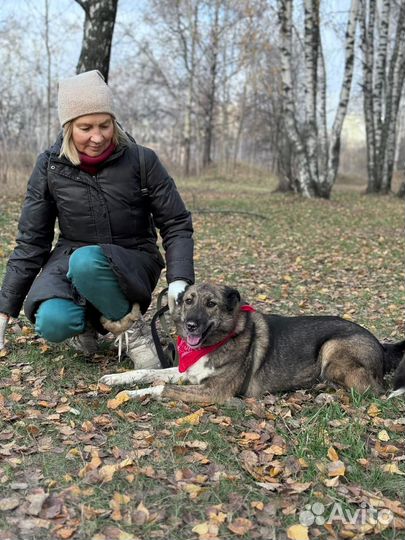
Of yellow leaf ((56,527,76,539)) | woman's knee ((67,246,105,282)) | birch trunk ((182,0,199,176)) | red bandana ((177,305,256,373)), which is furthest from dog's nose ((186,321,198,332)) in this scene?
birch trunk ((182,0,199,176))

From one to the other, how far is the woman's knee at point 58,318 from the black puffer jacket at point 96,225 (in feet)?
0.20

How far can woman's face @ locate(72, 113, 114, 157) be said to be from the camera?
371 cm

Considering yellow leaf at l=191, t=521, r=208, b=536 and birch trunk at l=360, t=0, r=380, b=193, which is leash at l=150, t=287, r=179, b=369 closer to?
yellow leaf at l=191, t=521, r=208, b=536

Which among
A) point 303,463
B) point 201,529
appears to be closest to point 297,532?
point 201,529

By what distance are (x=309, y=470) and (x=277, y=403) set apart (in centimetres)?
96

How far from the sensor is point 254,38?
714 inches

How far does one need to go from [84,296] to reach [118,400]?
0.86 metres

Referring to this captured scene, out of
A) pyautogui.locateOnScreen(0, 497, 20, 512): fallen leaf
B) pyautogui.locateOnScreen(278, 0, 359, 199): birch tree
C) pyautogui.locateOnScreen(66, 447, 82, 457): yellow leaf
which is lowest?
pyautogui.locateOnScreen(0, 497, 20, 512): fallen leaf

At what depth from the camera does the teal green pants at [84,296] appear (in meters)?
3.86

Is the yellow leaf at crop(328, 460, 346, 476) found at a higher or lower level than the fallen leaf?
higher

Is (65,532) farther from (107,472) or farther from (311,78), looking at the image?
(311,78)

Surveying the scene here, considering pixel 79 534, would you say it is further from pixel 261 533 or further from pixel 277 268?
pixel 277 268

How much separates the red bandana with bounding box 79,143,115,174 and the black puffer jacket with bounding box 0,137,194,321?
4cm

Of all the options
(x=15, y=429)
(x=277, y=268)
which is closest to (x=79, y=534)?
(x=15, y=429)
